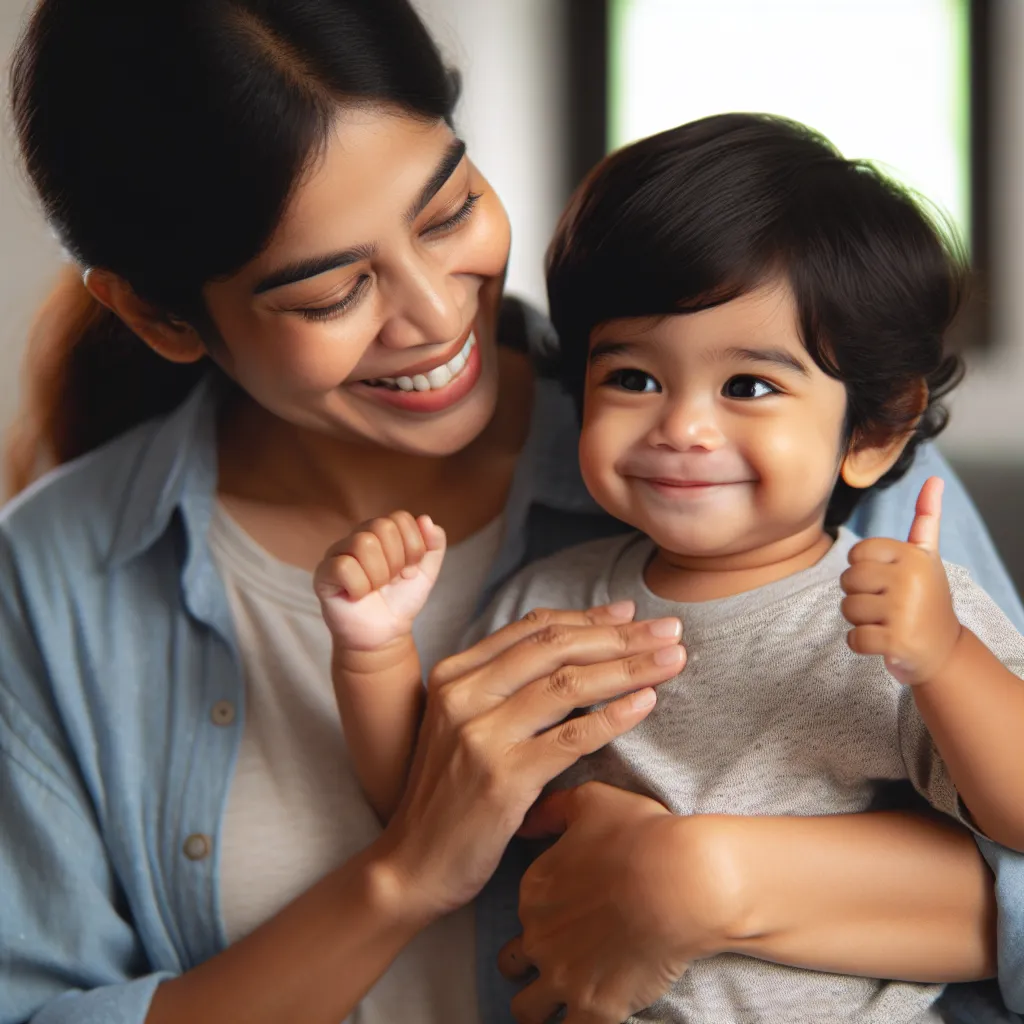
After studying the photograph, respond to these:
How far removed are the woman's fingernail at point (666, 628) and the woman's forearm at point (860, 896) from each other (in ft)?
0.52

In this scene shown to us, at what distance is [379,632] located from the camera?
1.15 meters

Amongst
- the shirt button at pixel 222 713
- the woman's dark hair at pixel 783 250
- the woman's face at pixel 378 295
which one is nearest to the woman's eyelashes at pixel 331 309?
the woman's face at pixel 378 295

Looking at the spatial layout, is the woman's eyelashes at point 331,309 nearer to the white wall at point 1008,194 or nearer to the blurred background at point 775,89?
the blurred background at point 775,89

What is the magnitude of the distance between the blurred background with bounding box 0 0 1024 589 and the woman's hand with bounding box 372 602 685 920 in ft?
7.34

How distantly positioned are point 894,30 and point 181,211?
107 inches

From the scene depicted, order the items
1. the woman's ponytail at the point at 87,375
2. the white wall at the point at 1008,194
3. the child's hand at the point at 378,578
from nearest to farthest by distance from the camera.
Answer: the child's hand at the point at 378,578, the woman's ponytail at the point at 87,375, the white wall at the point at 1008,194

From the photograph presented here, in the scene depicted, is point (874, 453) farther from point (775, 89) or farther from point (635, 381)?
point (775, 89)

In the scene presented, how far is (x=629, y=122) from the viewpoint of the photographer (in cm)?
344

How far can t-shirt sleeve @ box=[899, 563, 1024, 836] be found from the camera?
99 centimetres

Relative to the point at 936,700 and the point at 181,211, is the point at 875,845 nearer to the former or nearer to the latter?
the point at 936,700

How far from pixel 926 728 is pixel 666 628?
22 cm

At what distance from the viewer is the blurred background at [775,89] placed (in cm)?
330

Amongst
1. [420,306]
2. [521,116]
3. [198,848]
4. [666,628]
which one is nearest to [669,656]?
[666,628]

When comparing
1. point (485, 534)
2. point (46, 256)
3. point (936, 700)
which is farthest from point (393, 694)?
point (46, 256)
